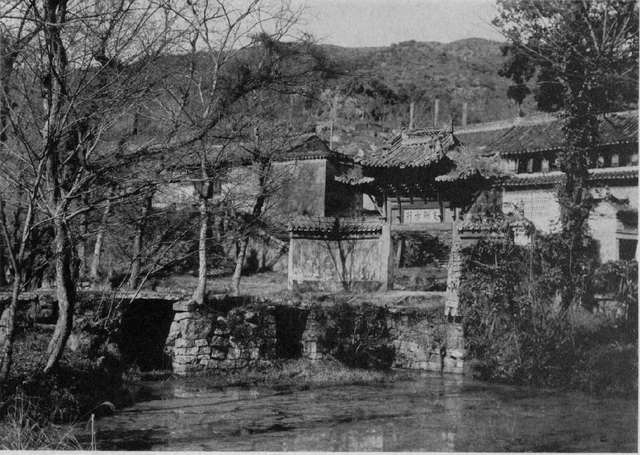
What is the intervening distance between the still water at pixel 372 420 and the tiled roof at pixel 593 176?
10.2m

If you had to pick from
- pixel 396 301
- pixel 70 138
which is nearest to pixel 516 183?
pixel 396 301

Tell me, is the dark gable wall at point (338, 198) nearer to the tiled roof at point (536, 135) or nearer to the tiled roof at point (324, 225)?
the tiled roof at point (536, 135)

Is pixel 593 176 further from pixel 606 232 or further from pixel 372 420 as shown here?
pixel 372 420

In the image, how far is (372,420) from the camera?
9812 mm

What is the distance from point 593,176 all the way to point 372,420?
1461 centimetres

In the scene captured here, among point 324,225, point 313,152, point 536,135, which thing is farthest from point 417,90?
point 324,225

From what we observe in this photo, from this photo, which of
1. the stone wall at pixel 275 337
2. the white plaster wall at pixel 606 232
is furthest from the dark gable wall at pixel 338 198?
the stone wall at pixel 275 337

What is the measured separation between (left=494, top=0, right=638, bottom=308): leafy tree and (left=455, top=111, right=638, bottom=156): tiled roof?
9.02 metres

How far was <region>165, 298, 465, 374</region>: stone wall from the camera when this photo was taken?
1327 cm

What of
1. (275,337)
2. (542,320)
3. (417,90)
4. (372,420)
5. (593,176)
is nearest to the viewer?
(372,420)

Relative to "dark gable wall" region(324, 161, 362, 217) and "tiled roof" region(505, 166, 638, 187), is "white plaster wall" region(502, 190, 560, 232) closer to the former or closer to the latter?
"tiled roof" region(505, 166, 638, 187)

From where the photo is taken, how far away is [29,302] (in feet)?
39.3

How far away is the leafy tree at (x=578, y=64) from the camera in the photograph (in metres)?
12.2

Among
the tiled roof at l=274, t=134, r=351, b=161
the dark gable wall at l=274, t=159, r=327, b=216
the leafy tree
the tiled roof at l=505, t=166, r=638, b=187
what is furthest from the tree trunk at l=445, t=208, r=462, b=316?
the tiled roof at l=274, t=134, r=351, b=161
